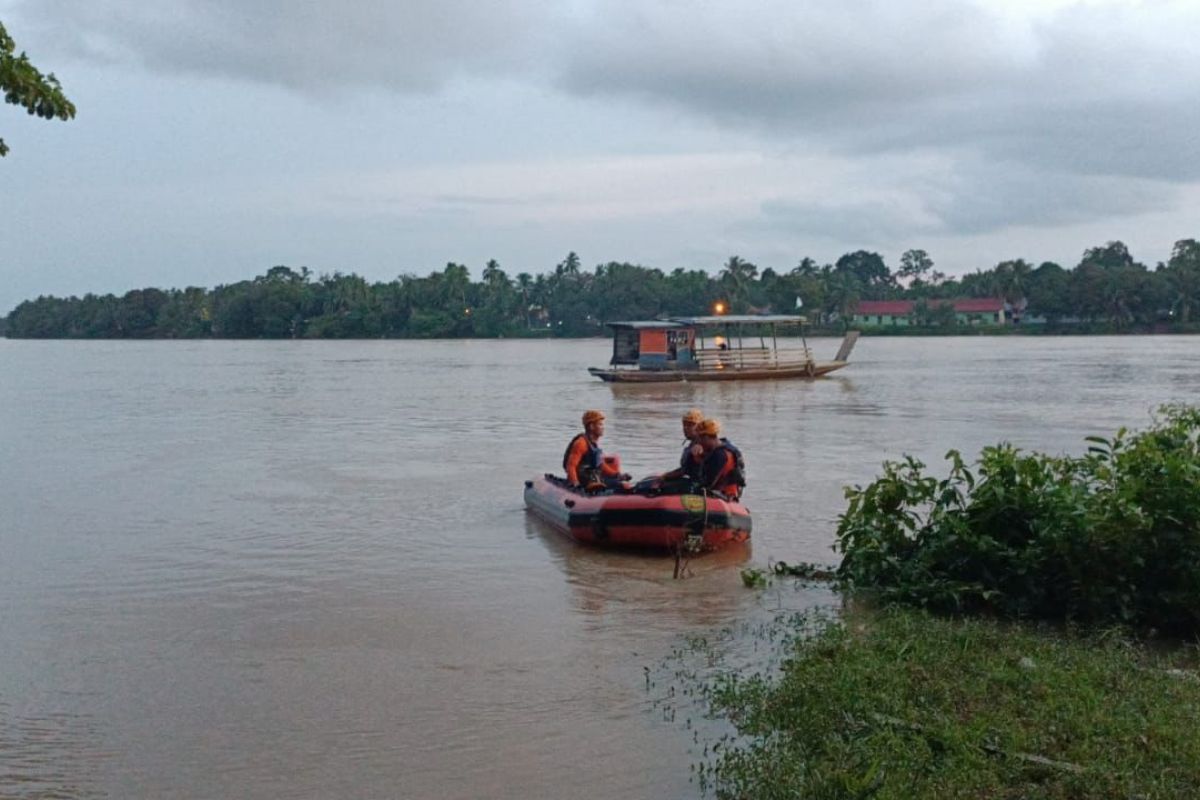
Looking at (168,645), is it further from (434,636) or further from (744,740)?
(744,740)

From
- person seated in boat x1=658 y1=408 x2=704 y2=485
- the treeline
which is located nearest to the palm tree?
the treeline

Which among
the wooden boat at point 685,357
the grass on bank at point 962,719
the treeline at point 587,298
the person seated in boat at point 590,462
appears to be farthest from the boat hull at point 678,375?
the treeline at point 587,298

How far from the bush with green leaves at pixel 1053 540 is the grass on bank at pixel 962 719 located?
0.57m

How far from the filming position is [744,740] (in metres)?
6.79

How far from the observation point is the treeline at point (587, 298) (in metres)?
115

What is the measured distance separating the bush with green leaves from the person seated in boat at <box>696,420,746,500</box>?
2.18 meters

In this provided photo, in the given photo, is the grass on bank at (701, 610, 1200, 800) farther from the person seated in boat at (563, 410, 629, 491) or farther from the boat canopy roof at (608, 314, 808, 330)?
the boat canopy roof at (608, 314, 808, 330)

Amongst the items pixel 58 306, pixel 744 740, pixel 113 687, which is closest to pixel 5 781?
pixel 113 687

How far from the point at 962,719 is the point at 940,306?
128789 mm

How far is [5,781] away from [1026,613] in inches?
266

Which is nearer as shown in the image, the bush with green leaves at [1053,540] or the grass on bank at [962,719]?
Answer: the grass on bank at [962,719]

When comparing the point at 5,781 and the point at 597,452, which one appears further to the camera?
the point at 597,452

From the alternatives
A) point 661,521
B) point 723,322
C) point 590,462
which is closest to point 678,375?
point 723,322

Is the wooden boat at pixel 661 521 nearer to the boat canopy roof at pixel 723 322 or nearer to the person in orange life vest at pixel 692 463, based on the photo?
the person in orange life vest at pixel 692 463
